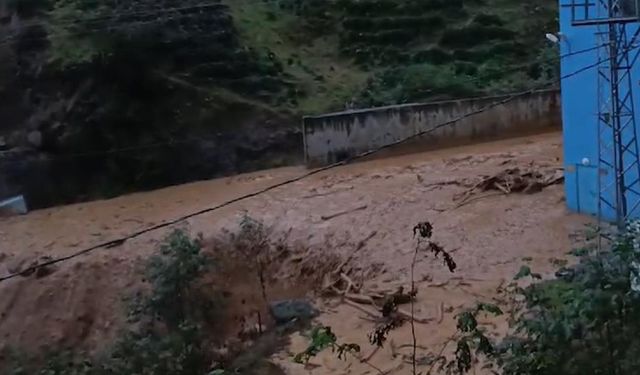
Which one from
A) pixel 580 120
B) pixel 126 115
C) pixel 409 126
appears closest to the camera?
pixel 580 120

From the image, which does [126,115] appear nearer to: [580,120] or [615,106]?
[580,120]

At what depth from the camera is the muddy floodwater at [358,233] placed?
10.0 meters

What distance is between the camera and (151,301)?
9258 mm

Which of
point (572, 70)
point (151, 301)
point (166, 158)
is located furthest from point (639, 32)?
point (166, 158)

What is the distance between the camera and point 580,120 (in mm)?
11570

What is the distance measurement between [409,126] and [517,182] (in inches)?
160

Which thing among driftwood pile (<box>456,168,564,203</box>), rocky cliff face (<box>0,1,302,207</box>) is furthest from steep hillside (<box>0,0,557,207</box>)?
driftwood pile (<box>456,168,564,203</box>)

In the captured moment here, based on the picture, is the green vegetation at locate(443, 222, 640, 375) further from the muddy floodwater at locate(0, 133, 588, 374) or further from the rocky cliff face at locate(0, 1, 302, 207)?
the rocky cliff face at locate(0, 1, 302, 207)

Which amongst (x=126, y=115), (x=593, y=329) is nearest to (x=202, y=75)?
(x=126, y=115)

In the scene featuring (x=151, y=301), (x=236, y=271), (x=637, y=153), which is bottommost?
(x=236, y=271)

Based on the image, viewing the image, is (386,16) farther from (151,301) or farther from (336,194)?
(151,301)

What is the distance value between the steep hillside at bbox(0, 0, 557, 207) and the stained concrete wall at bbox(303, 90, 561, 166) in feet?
6.11

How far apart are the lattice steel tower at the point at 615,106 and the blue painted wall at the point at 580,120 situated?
0.23 meters

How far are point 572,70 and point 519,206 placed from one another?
2044 millimetres
